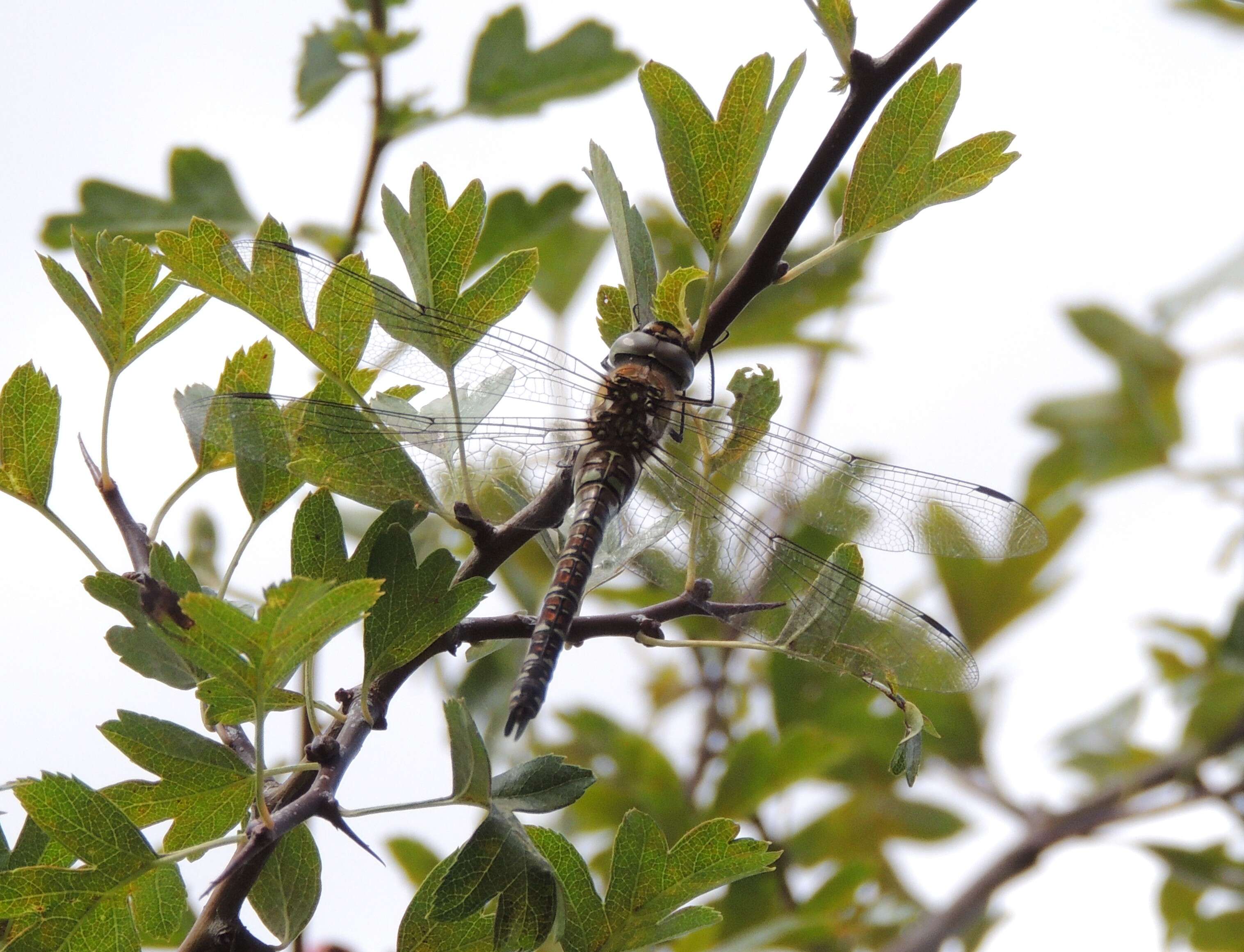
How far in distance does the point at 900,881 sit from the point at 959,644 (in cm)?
105

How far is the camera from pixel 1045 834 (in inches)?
65.6

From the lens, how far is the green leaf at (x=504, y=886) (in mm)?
685

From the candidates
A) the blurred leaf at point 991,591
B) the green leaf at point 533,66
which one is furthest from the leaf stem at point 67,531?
the blurred leaf at point 991,591

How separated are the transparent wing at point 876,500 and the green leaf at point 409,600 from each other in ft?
1.66

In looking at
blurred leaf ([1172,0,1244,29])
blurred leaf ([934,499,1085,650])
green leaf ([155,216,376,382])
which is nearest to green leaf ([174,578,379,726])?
green leaf ([155,216,376,382])

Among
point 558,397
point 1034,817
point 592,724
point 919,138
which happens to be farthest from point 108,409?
point 1034,817

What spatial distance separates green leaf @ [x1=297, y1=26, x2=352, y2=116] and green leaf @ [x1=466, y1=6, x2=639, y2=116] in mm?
195

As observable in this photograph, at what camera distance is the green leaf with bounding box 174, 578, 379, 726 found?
0.62m

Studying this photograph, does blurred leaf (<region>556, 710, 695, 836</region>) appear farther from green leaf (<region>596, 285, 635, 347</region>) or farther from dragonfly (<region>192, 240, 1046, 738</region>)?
green leaf (<region>596, 285, 635, 347</region>)

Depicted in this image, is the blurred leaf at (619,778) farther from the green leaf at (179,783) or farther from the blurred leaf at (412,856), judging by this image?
the green leaf at (179,783)

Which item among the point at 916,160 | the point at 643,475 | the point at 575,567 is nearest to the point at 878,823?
the point at 643,475

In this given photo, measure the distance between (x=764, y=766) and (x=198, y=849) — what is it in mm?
876

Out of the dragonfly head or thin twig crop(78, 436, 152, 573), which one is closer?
thin twig crop(78, 436, 152, 573)

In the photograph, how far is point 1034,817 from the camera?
1.79 m
